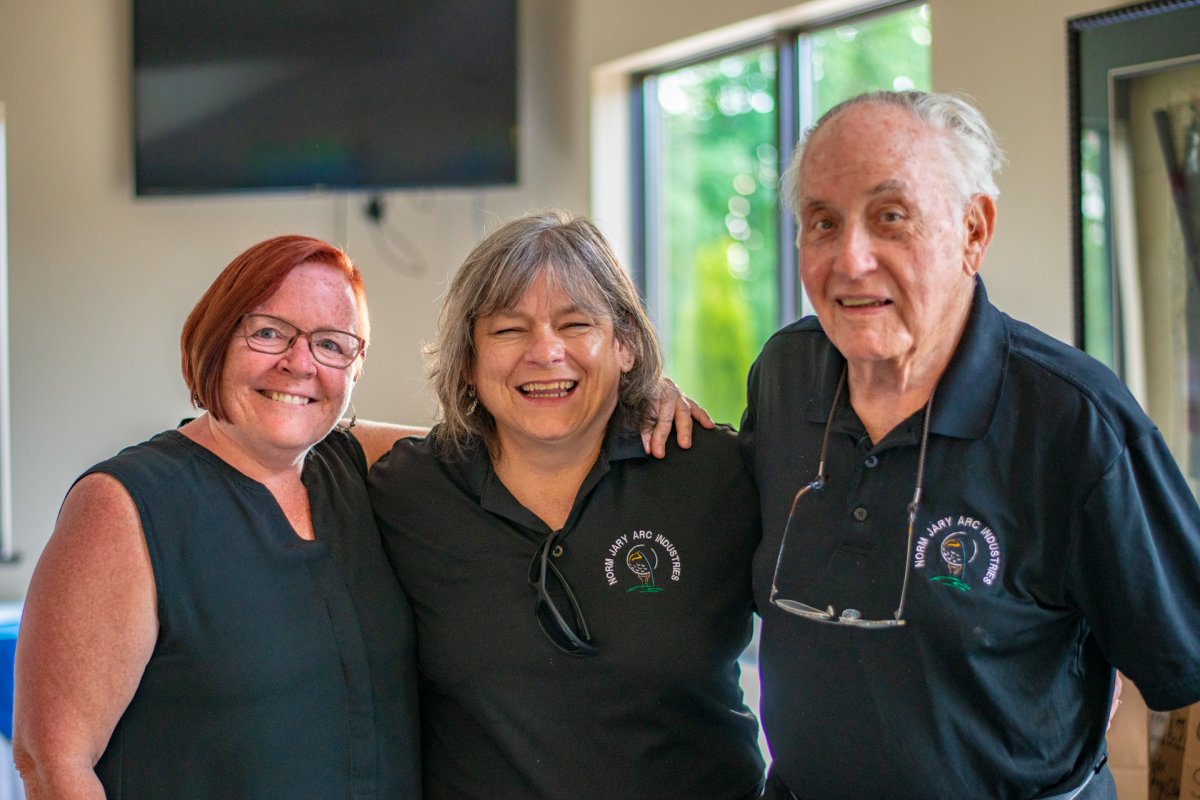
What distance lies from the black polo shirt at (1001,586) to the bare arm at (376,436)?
842 millimetres

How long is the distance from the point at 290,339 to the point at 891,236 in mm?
863

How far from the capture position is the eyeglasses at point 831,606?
1447 mm

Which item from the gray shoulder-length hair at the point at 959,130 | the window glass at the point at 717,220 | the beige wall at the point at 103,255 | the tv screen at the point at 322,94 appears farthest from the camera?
the beige wall at the point at 103,255

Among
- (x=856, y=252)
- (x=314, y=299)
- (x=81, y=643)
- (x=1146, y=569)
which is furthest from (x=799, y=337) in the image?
(x=81, y=643)

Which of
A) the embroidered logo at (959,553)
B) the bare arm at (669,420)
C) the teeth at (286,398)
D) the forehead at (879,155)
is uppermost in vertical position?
the forehead at (879,155)

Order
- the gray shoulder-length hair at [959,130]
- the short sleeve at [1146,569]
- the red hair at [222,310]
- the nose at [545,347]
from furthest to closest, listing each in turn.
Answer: the nose at [545,347]
the red hair at [222,310]
the gray shoulder-length hair at [959,130]
the short sleeve at [1146,569]

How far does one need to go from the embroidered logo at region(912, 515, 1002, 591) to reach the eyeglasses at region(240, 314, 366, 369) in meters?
0.89

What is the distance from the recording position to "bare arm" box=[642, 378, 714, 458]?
187 centimetres

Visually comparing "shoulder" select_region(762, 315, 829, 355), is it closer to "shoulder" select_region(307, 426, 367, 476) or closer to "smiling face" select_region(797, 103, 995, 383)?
"smiling face" select_region(797, 103, 995, 383)

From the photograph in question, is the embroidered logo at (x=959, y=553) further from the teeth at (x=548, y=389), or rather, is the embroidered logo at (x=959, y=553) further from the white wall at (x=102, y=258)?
the white wall at (x=102, y=258)

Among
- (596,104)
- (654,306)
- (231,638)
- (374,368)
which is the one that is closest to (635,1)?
(596,104)

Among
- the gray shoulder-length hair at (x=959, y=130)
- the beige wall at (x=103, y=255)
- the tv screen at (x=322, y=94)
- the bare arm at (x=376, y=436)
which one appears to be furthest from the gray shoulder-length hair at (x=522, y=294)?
the beige wall at (x=103, y=255)

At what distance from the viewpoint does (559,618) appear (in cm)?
170

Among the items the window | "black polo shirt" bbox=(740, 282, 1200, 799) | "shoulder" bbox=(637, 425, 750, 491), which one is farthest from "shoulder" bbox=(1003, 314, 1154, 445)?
the window
